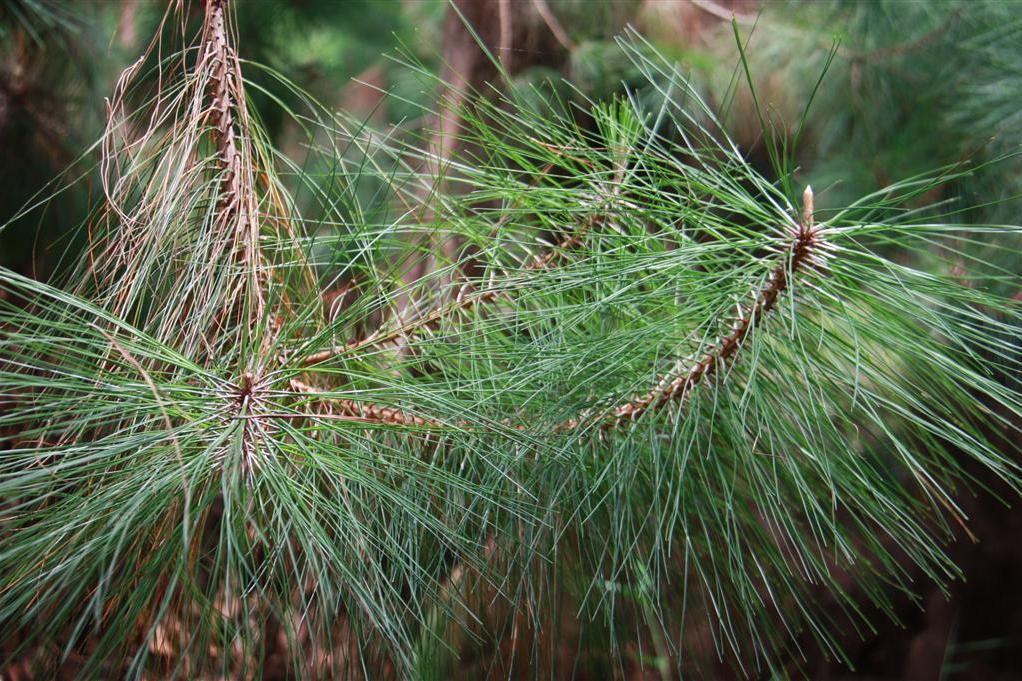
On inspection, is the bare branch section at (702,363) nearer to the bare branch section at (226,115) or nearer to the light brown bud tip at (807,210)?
the light brown bud tip at (807,210)

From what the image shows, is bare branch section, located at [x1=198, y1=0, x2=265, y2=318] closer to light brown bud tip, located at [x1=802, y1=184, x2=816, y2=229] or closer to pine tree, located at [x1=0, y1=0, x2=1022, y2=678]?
pine tree, located at [x1=0, y1=0, x2=1022, y2=678]

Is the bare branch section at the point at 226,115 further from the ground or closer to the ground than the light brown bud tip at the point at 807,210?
closer to the ground

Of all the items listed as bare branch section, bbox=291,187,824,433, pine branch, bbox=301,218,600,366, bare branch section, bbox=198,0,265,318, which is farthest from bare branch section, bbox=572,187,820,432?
bare branch section, bbox=198,0,265,318

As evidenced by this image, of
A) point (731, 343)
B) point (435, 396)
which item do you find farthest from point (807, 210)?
point (435, 396)

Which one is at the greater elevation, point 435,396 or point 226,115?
point 226,115

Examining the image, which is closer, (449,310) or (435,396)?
(435,396)

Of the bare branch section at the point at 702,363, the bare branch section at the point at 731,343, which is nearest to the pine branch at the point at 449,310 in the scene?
the bare branch section at the point at 702,363

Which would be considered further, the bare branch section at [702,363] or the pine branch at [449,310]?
the pine branch at [449,310]

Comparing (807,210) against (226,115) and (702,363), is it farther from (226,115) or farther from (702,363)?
(226,115)

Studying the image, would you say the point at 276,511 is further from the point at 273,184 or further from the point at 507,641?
the point at 507,641
